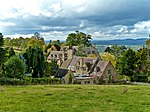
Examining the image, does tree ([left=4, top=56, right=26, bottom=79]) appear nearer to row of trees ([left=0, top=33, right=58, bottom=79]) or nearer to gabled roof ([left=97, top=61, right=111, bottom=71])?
row of trees ([left=0, top=33, right=58, bottom=79])

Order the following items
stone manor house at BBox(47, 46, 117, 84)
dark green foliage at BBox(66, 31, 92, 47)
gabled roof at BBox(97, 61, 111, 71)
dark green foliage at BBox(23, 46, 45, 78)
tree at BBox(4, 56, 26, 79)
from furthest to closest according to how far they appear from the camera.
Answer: dark green foliage at BBox(66, 31, 92, 47)
gabled roof at BBox(97, 61, 111, 71)
stone manor house at BBox(47, 46, 117, 84)
dark green foliage at BBox(23, 46, 45, 78)
tree at BBox(4, 56, 26, 79)

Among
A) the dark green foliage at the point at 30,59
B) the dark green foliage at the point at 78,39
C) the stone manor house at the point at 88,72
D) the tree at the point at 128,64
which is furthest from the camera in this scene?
the dark green foliage at the point at 78,39

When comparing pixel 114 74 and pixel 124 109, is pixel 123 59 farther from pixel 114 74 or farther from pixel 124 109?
pixel 124 109

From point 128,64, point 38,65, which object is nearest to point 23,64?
point 38,65

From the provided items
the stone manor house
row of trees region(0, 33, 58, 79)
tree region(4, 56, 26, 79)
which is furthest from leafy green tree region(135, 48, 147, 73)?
tree region(4, 56, 26, 79)

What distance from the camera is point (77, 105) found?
18609 millimetres

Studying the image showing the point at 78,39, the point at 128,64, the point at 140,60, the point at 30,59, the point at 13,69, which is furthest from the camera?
the point at 78,39

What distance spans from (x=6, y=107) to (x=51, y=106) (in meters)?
2.66

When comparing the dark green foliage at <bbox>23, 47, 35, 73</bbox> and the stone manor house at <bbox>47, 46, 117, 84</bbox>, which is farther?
the dark green foliage at <bbox>23, 47, 35, 73</bbox>

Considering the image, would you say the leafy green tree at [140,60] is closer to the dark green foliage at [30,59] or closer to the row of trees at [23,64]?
the row of trees at [23,64]

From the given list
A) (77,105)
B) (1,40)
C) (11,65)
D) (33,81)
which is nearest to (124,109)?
(77,105)

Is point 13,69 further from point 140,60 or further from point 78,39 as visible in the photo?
point 78,39

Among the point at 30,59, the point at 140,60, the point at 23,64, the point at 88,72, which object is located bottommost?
the point at 88,72

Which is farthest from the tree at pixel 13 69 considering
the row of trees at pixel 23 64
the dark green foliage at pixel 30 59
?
the dark green foliage at pixel 30 59
